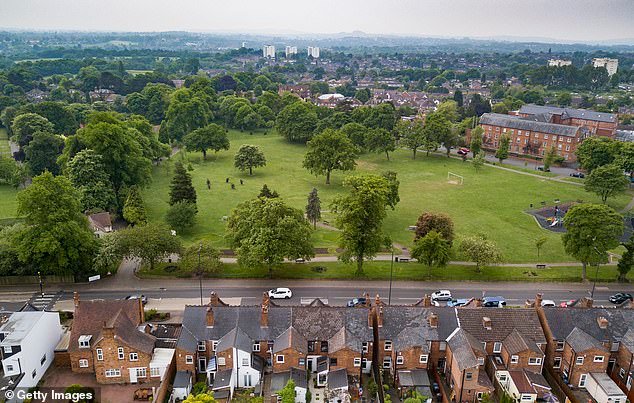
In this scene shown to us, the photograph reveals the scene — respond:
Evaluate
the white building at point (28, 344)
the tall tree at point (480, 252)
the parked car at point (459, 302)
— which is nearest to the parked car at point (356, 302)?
the parked car at point (459, 302)

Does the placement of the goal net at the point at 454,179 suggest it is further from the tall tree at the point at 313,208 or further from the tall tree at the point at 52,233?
the tall tree at the point at 52,233

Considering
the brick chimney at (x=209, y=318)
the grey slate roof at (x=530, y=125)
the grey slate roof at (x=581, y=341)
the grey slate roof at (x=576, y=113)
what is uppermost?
the grey slate roof at (x=576, y=113)

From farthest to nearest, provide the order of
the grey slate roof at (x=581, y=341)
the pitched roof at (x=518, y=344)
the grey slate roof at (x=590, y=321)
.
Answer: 1. the grey slate roof at (x=590, y=321)
2. the grey slate roof at (x=581, y=341)
3. the pitched roof at (x=518, y=344)

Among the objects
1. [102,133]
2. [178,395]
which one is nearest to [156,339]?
[178,395]

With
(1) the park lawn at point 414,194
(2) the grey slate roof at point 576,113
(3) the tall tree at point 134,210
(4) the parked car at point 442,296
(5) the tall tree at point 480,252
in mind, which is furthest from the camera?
(2) the grey slate roof at point 576,113

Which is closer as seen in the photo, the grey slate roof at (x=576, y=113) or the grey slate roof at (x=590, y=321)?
the grey slate roof at (x=590, y=321)

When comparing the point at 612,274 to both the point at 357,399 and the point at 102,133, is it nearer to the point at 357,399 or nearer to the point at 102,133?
the point at 357,399

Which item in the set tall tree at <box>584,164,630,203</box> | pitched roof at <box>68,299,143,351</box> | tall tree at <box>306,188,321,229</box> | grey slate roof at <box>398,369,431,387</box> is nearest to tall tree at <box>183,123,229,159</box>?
tall tree at <box>306,188,321,229</box>
